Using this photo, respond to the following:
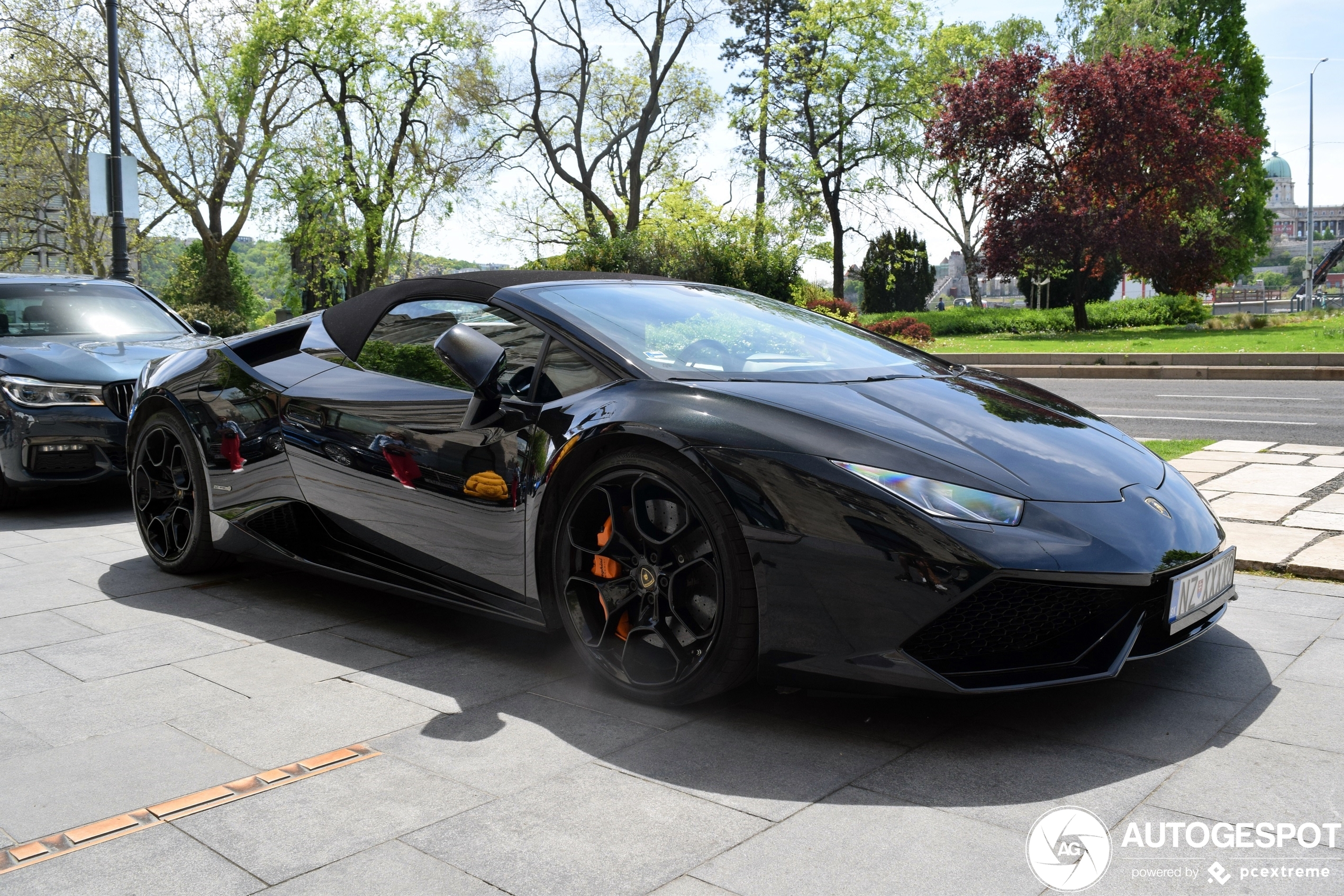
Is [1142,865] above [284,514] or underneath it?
underneath

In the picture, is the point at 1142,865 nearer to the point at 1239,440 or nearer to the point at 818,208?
the point at 1239,440

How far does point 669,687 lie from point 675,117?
34.8 metres

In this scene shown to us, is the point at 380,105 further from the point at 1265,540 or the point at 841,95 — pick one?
the point at 1265,540

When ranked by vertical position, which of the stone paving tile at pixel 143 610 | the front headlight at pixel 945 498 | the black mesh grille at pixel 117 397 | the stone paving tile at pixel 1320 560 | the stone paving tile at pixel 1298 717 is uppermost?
the black mesh grille at pixel 117 397

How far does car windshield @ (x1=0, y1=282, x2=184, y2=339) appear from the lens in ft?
23.2

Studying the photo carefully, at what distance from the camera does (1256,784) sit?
2357 mm

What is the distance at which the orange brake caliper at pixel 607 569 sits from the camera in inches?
115

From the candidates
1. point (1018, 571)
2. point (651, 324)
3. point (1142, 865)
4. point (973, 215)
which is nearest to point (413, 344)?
point (651, 324)

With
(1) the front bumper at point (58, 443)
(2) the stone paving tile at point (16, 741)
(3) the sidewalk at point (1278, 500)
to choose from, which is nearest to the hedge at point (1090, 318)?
(3) the sidewalk at point (1278, 500)

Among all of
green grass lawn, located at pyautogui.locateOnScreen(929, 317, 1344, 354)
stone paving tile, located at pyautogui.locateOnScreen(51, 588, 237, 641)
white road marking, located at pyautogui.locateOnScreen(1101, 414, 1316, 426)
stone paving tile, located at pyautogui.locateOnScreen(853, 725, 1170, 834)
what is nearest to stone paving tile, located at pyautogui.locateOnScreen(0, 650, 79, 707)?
stone paving tile, located at pyautogui.locateOnScreen(51, 588, 237, 641)

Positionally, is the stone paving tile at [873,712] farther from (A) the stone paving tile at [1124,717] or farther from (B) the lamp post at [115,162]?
(B) the lamp post at [115,162]

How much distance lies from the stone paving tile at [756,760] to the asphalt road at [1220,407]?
245 inches

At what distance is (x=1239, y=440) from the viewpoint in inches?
299

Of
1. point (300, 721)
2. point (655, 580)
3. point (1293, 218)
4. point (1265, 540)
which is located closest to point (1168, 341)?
point (1265, 540)
